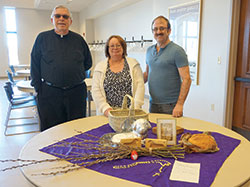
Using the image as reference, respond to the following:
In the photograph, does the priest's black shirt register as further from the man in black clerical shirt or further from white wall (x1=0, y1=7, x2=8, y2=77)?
white wall (x1=0, y1=7, x2=8, y2=77)

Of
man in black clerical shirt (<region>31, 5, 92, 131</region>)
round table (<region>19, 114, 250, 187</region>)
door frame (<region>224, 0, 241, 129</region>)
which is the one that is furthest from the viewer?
door frame (<region>224, 0, 241, 129</region>)

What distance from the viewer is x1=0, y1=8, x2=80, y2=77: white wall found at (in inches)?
394

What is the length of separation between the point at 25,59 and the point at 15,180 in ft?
30.0

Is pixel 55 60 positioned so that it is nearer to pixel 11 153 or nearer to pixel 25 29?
pixel 11 153

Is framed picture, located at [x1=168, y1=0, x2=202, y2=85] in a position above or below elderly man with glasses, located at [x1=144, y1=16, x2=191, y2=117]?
above

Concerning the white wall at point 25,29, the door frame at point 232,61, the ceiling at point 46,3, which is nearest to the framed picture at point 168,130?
the door frame at point 232,61

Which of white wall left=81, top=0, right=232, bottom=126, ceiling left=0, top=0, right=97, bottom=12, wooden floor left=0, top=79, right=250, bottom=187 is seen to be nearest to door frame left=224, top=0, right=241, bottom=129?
white wall left=81, top=0, right=232, bottom=126

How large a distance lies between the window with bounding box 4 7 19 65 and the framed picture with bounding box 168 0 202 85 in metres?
8.17

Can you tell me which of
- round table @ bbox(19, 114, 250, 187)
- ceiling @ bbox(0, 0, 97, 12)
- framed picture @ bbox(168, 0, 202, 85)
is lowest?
round table @ bbox(19, 114, 250, 187)

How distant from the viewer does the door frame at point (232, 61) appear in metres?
3.18

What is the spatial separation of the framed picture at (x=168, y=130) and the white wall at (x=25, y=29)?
10.4 m

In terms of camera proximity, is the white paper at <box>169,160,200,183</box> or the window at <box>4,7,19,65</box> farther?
the window at <box>4,7,19,65</box>

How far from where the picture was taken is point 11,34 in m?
10.1

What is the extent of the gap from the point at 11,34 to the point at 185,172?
1093 cm
